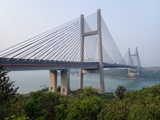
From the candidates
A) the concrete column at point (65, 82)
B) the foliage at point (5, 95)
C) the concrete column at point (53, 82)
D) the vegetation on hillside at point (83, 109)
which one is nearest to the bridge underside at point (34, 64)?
the concrete column at point (65, 82)

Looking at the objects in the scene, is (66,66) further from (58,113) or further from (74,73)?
(74,73)

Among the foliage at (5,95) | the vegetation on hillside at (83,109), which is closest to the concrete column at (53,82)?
the vegetation on hillside at (83,109)

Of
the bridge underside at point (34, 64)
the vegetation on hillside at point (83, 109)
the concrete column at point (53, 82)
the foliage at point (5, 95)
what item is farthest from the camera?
the concrete column at point (53, 82)

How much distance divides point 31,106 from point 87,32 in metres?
15.4

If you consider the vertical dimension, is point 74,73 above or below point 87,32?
below

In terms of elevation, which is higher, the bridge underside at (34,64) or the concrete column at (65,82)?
the bridge underside at (34,64)

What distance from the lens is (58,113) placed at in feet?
20.6

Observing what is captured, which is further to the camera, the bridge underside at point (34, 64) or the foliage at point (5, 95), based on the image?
the bridge underside at point (34, 64)

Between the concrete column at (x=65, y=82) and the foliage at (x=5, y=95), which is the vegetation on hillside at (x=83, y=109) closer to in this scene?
the foliage at (x=5, y=95)

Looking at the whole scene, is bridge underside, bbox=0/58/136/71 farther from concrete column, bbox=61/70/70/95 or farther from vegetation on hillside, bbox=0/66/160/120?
vegetation on hillside, bbox=0/66/160/120

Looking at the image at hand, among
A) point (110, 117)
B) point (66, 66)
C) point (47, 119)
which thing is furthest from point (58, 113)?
point (66, 66)

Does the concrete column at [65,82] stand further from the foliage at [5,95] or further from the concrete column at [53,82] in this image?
the foliage at [5,95]

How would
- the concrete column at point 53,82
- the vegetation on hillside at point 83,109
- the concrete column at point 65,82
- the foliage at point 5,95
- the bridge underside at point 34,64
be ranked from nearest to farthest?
the vegetation on hillside at point 83,109
the foliage at point 5,95
the bridge underside at point 34,64
the concrete column at point 53,82
the concrete column at point 65,82

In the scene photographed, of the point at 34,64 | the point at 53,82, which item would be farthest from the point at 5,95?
the point at 53,82
